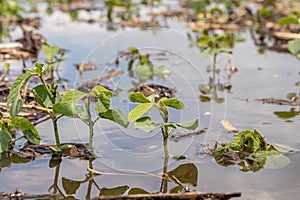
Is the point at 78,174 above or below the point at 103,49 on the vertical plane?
below

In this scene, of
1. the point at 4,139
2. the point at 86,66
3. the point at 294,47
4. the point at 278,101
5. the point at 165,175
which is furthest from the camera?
the point at 86,66

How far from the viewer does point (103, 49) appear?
4062 mm

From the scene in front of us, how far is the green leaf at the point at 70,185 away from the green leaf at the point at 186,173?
1.17 feet

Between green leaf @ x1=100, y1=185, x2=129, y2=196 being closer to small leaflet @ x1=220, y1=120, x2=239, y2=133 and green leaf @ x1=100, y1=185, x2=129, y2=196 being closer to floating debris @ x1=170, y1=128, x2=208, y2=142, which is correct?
floating debris @ x1=170, y1=128, x2=208, y2=142

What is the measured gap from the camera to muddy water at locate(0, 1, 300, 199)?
193 cm

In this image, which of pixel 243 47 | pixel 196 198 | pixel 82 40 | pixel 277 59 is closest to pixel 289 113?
pixel 196 198

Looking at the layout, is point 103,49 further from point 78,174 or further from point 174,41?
point 78,174

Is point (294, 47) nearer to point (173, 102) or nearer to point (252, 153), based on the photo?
point (252, 153)

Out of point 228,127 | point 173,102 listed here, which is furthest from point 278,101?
point 173,102

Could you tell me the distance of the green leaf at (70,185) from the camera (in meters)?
1.87

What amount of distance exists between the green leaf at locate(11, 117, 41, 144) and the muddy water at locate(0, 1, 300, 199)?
0.33 ft

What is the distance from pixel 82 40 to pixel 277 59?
187 centimetres

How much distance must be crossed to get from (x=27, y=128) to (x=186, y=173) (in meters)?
0.69

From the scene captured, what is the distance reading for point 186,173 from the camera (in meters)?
2.04
